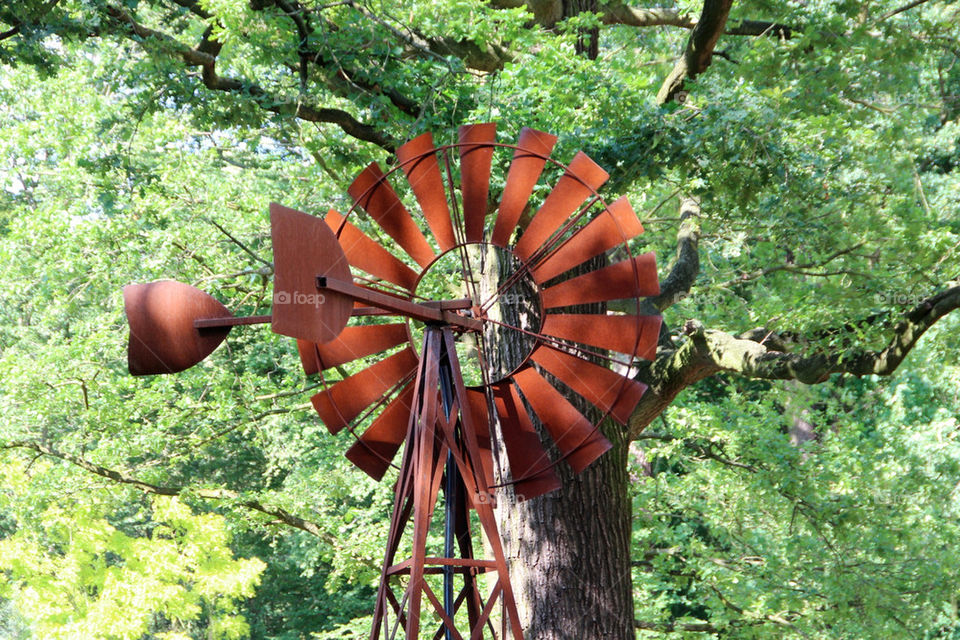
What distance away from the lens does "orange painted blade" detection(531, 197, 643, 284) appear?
330cm

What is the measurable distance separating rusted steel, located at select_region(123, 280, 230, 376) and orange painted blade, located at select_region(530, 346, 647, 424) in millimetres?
1127

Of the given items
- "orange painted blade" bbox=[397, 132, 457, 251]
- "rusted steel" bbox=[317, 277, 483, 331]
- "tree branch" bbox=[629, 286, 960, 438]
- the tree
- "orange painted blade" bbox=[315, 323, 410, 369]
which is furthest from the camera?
the tree

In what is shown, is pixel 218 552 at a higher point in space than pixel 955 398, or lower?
lower

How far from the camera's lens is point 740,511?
7352mm

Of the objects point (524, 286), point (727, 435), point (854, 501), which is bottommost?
point (854, 501)

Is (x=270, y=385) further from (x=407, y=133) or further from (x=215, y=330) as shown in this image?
(x=215, y=330)

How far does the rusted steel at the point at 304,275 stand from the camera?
2523 mm

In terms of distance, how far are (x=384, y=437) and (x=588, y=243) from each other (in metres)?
0.99

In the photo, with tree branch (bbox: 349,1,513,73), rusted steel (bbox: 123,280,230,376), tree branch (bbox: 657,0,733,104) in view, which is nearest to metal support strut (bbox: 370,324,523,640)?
rusted steel (bbox: 123,280,230,376)

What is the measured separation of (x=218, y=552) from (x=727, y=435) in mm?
5873

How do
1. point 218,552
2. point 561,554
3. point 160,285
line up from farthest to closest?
point 218,552 → point 561,554 → point 160,285

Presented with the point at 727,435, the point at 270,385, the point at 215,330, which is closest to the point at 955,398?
the point at 727,435

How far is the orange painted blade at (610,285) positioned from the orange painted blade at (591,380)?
0.63ft

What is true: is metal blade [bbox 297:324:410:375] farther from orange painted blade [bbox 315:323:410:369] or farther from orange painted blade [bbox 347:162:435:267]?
orange painted blade [bbox 347:162:435:267]
